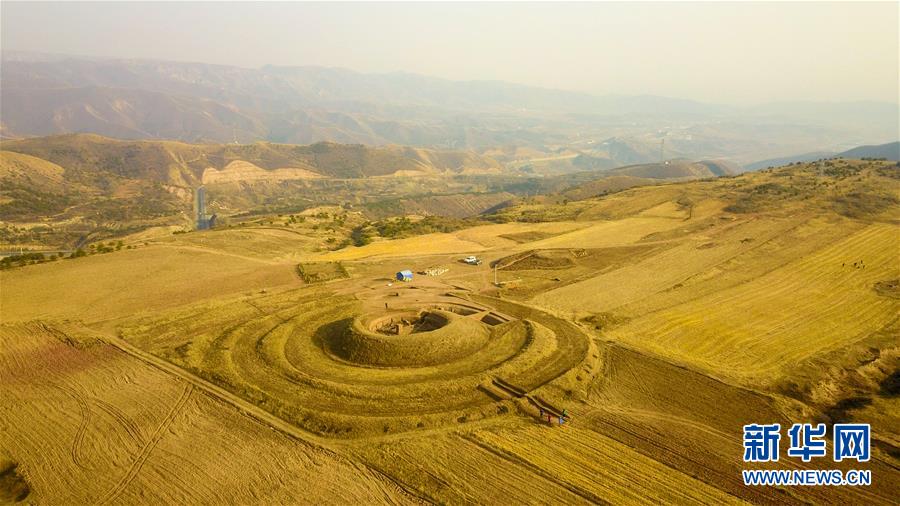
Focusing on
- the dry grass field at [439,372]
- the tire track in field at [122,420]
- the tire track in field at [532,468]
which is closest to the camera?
the tire track in field at [532,468]

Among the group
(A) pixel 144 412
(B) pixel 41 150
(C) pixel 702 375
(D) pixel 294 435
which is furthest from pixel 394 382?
(B) pixel 41 150

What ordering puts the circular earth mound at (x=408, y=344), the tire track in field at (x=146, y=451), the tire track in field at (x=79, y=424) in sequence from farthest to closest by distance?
the circular earth mound at (x=408, y=344), the tire track in field at (x=79, y=424), the tire track in field at (x=146, y=451)

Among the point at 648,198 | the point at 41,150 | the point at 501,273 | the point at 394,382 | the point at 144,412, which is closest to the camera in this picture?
the point at 144,412

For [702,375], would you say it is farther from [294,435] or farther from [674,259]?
[674,259]

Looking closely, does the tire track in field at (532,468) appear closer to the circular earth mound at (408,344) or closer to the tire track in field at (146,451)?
the circular earth mound at (408,344)

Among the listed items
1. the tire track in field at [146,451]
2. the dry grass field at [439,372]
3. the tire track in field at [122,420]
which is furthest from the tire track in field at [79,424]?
the tire track in field at [146,451]

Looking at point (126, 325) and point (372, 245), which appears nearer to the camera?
point (126, 325)
